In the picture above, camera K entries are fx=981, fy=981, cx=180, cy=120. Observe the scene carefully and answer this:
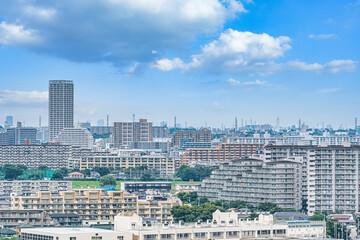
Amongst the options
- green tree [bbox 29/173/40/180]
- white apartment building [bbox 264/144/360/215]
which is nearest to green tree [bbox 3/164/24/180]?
green tree [bbox 29/173/40/180]

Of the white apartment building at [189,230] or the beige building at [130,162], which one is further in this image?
the beige building at [130,162]

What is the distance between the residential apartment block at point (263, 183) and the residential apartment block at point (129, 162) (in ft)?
258

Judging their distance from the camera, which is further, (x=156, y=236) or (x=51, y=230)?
(x=156, y=236)

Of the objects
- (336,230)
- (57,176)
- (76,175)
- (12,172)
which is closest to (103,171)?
(76,175)

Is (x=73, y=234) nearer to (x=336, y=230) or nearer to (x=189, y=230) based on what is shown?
(x=189, y=230)

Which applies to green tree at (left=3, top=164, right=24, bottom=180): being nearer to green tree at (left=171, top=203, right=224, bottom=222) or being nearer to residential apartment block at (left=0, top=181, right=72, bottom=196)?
residential apartment block at (left=0, top=181, right=72, bottom=196)

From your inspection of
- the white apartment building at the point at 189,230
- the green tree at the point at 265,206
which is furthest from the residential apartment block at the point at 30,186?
the white apartment building at the point at 189,230

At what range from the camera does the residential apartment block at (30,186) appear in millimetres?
120375

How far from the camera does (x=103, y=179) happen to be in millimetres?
141875

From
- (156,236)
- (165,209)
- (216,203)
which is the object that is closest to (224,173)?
(216,203)

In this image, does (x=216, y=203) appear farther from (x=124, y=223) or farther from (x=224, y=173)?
(x=124, y=223)

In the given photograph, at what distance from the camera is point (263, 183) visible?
98.2 meters

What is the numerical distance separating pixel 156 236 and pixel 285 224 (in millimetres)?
10817

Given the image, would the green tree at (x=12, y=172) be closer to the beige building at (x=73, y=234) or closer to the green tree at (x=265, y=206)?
the green tree at (x=265, y=206)
